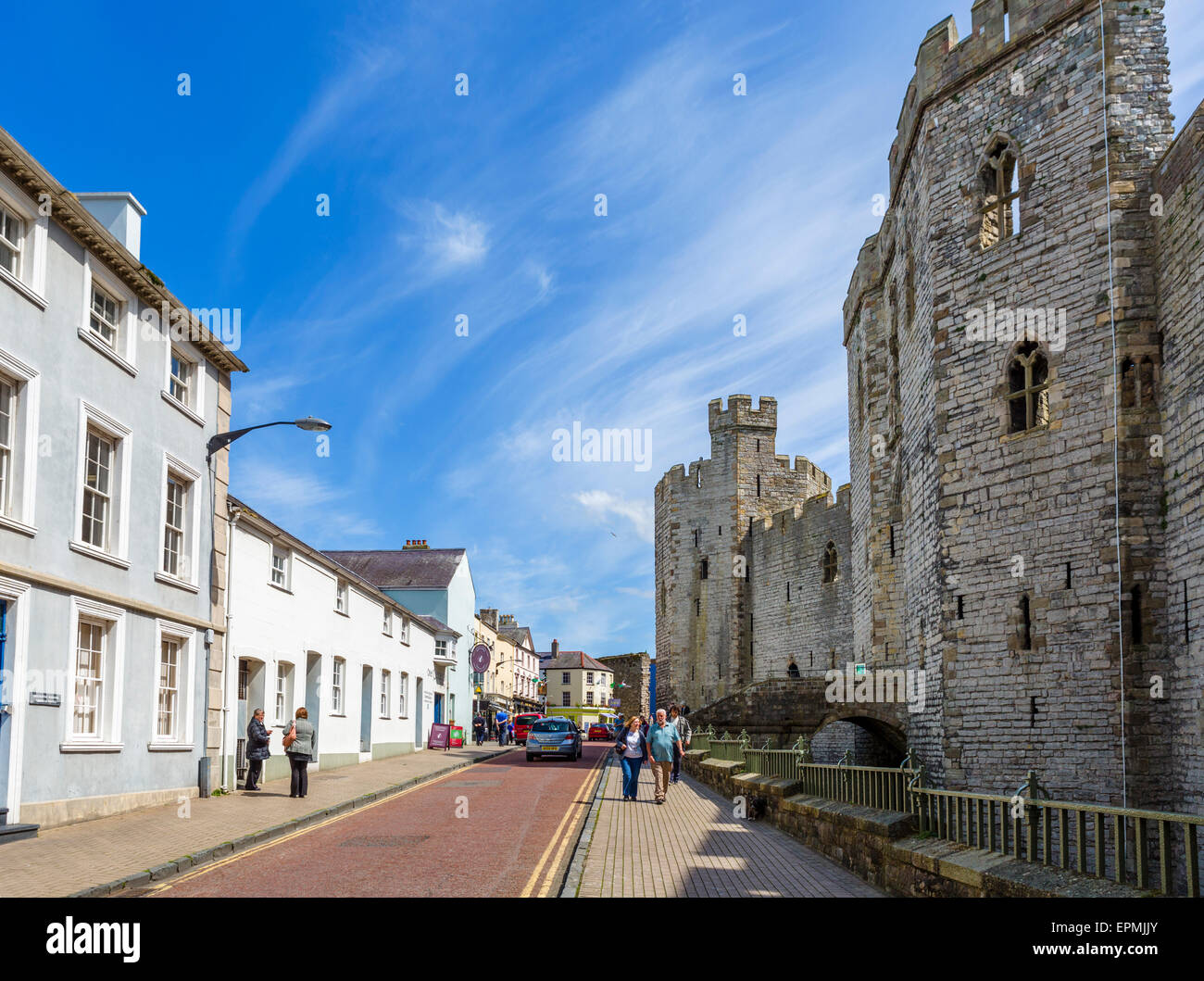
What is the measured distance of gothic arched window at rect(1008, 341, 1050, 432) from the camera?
49.7ft

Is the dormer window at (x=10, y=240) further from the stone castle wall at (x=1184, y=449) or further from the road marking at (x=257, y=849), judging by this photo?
the stone castle wall at (x=1184, y=449)

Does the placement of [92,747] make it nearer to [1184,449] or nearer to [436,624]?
[1184,449]

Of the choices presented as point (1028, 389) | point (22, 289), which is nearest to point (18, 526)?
point (22, 289)

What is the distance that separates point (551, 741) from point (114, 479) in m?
19.0

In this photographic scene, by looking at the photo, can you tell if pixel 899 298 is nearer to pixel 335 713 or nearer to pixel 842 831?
pixel 842 831

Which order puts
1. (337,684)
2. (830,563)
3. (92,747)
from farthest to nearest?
(830,563) → (337,684) → (92,747)

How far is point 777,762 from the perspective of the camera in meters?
16.4

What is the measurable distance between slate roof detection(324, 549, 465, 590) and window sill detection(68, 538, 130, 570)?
101ft

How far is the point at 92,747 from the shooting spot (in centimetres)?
1344

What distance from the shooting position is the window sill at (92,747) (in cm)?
1290

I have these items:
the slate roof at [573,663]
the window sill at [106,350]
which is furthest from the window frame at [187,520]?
the slate roof at [573,663]

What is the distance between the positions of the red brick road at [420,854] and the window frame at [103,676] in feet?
10.4
